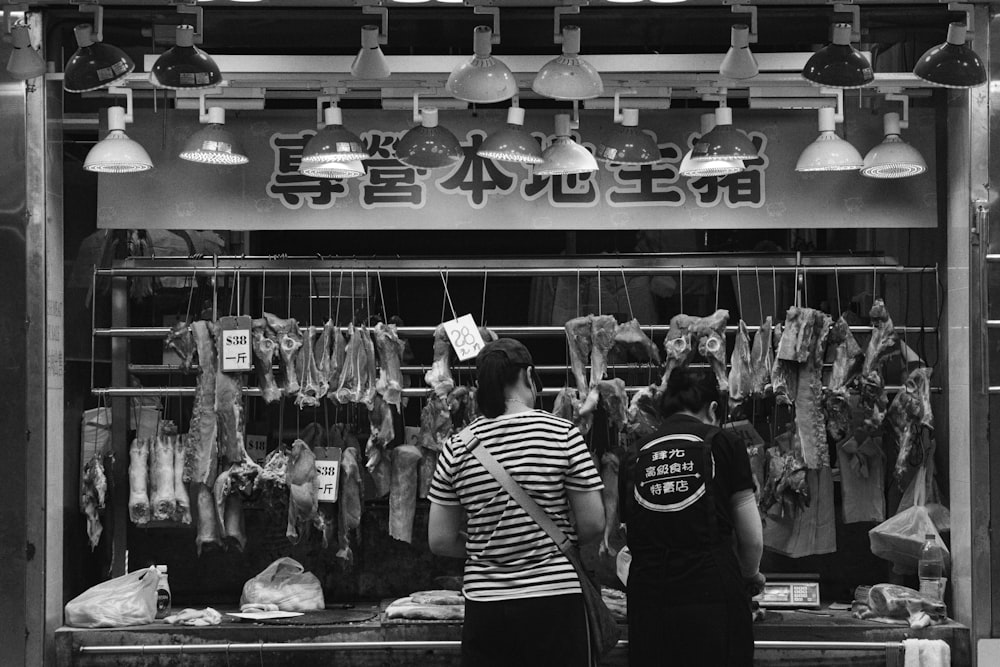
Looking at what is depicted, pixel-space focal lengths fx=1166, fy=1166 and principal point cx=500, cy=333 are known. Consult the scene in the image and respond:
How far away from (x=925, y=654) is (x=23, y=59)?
6.05 metres

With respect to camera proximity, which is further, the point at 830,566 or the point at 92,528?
the point at 830,566

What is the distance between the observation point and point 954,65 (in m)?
6.16

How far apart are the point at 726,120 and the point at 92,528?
4.61m

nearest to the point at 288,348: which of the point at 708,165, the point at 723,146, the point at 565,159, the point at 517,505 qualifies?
the point at 565,159

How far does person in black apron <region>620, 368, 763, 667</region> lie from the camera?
5.30 m

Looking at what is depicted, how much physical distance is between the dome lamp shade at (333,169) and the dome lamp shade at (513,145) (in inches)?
30.1

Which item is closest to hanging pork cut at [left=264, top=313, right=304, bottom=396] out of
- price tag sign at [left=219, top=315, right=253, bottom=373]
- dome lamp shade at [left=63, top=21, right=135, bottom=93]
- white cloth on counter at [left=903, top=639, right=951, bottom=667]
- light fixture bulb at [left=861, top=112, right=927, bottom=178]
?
price tag sign at [left=219, top=315, right=253, bottom=373]

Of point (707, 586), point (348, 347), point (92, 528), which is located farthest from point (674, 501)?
point (92, 528)

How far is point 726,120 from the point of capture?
22.7 ft

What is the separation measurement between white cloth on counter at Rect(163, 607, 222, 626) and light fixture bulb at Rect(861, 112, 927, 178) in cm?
480

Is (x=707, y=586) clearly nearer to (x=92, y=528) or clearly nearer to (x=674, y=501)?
(x=674, y=501)

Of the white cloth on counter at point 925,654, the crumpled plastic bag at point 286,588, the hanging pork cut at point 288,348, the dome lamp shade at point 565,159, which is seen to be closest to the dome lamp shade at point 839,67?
the dome lamp shade at point 565,159

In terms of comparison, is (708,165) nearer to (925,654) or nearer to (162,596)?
(925,654)

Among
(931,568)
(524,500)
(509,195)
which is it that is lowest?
(931,568)
